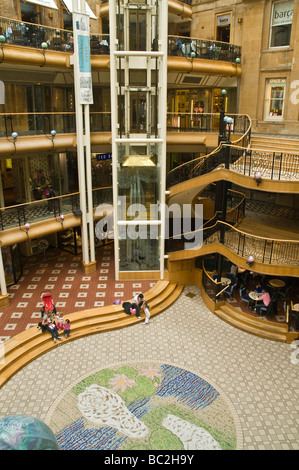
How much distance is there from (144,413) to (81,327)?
4.43 metres

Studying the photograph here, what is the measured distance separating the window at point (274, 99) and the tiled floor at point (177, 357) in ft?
29.8

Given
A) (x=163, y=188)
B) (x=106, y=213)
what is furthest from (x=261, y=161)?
(x=106, y=213)

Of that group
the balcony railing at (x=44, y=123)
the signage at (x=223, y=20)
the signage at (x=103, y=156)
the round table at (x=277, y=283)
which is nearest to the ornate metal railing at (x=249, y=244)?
the round table at (x=277, y=283)

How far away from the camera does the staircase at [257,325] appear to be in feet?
44.2

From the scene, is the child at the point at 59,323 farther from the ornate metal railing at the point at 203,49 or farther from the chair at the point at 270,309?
the ornate metal railing at the point at 203,49

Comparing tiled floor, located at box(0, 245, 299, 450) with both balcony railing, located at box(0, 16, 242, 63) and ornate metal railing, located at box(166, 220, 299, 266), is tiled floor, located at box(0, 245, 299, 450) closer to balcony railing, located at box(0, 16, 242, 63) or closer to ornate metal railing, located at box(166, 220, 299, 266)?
ornate metal railing, located at box(166, 220, 299, 266)

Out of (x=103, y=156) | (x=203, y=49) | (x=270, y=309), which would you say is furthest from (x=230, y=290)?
(x=203, y=49)

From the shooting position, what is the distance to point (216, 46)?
59.1 feet

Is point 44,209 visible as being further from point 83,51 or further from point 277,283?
point 277,283

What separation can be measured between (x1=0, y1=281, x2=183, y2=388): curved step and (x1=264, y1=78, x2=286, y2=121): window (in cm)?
923

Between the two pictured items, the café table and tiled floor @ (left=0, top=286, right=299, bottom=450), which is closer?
tiled floor @ (left=0, top=286, right=299, bottom=450)

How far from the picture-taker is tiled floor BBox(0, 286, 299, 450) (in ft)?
33.9

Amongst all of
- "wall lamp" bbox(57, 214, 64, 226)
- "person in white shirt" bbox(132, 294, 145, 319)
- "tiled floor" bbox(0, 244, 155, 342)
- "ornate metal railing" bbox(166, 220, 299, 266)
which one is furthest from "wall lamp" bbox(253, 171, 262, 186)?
"wall lamp" bbox(57, 214, 64, 226)
